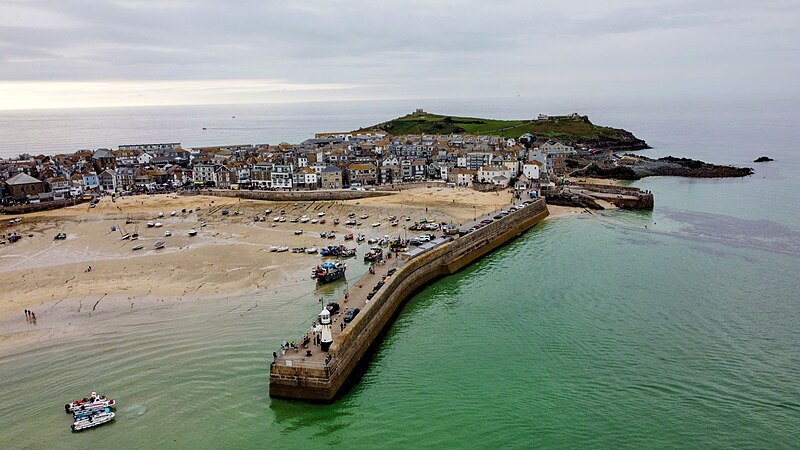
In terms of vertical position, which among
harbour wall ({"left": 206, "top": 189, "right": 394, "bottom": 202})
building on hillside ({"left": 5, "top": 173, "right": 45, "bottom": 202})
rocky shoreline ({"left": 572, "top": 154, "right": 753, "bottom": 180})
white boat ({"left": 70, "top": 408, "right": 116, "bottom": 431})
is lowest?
white boat ({"left": 70, "top": 408, "right": 116, "bottom": 431})

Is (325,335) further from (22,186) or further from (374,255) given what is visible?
(22,186)

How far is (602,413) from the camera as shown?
54.4ft

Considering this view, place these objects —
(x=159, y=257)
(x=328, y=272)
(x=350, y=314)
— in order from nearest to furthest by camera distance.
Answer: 1. (x=350, y=314)
2. (x=328, y=272)
3. (x=159, y=257)

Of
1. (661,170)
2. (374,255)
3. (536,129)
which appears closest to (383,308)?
(374,255)

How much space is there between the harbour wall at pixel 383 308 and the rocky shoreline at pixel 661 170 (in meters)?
27.5

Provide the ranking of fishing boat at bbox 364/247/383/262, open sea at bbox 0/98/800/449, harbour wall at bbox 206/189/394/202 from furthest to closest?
1. harbour wall at bbox 206/189/394/202
2. fishing boat at bbox 364/247/383/262
3. open sea at bbox 0/98/800/449

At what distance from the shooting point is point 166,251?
34938 millimetres

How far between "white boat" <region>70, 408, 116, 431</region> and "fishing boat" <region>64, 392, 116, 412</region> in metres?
0.32

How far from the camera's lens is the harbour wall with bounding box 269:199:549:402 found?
17375mm

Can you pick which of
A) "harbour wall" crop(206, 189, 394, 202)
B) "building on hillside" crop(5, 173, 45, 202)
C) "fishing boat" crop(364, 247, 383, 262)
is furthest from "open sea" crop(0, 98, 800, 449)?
"building on hillside" crop(5, 173, 45, 202)

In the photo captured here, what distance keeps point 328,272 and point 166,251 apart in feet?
44.0

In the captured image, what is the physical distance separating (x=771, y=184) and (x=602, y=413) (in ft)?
177

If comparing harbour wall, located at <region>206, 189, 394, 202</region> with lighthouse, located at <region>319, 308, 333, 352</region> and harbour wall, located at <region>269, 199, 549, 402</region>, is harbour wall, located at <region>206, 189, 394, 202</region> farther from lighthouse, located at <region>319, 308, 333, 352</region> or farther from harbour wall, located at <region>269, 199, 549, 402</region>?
lighthouse, located at <region>319, 308, 333, 352</region>

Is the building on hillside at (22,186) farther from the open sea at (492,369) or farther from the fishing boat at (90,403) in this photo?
the fishing boat at (90,403)
